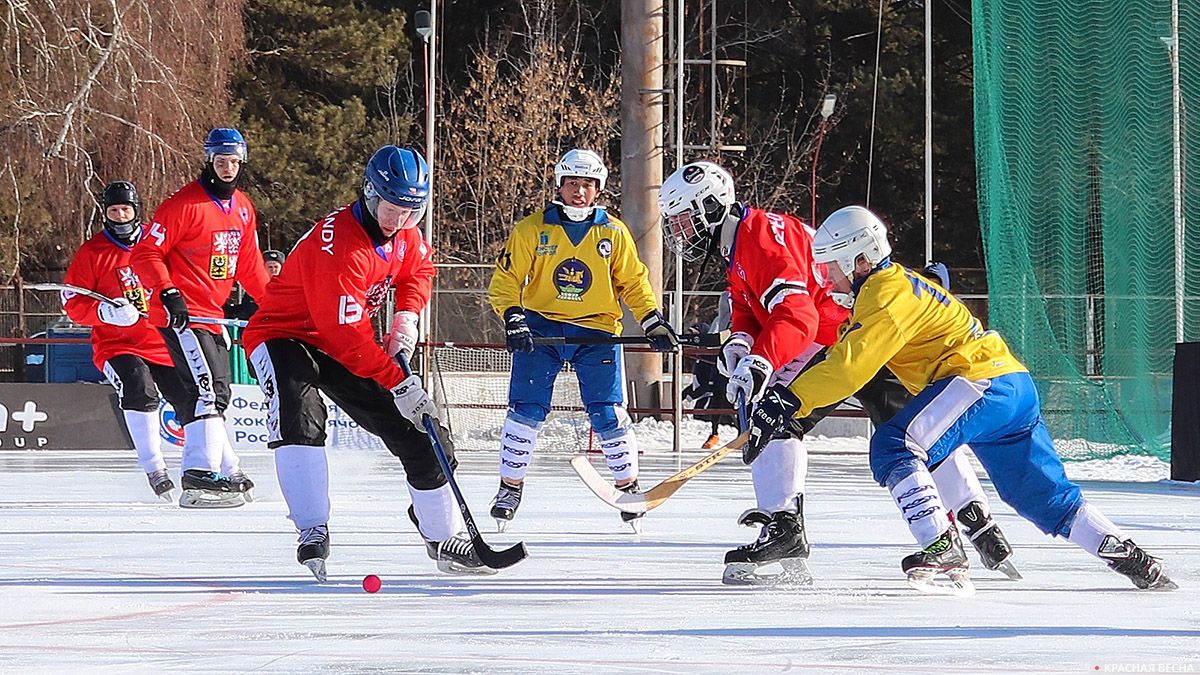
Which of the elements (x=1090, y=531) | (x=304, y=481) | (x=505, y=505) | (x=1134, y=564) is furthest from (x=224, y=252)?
(x=1134, y=564)

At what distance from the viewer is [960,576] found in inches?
195

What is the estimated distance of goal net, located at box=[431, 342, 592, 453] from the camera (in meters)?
14.2

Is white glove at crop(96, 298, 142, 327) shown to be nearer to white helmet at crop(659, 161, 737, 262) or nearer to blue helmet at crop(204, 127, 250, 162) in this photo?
blue helmet at crop(204, 127, 250, 162)

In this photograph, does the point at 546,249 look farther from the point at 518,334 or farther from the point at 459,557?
the point at 459,557

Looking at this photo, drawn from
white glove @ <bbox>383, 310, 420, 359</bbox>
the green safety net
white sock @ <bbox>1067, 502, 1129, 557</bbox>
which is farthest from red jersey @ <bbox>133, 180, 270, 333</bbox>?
the green safety net

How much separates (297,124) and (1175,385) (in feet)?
67.4

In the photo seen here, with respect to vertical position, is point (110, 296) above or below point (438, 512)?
above

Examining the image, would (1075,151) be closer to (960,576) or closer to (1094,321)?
(1094,321)

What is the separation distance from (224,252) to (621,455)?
2.09 m

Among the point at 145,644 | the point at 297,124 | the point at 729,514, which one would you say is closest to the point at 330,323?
the point at 145,644

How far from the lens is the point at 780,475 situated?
5.40 m

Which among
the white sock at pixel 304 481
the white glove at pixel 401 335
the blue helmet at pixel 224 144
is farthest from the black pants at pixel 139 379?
the white sock at pixel 304 481

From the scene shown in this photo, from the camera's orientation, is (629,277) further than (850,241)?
Yes

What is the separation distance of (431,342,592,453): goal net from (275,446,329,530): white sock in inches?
318
